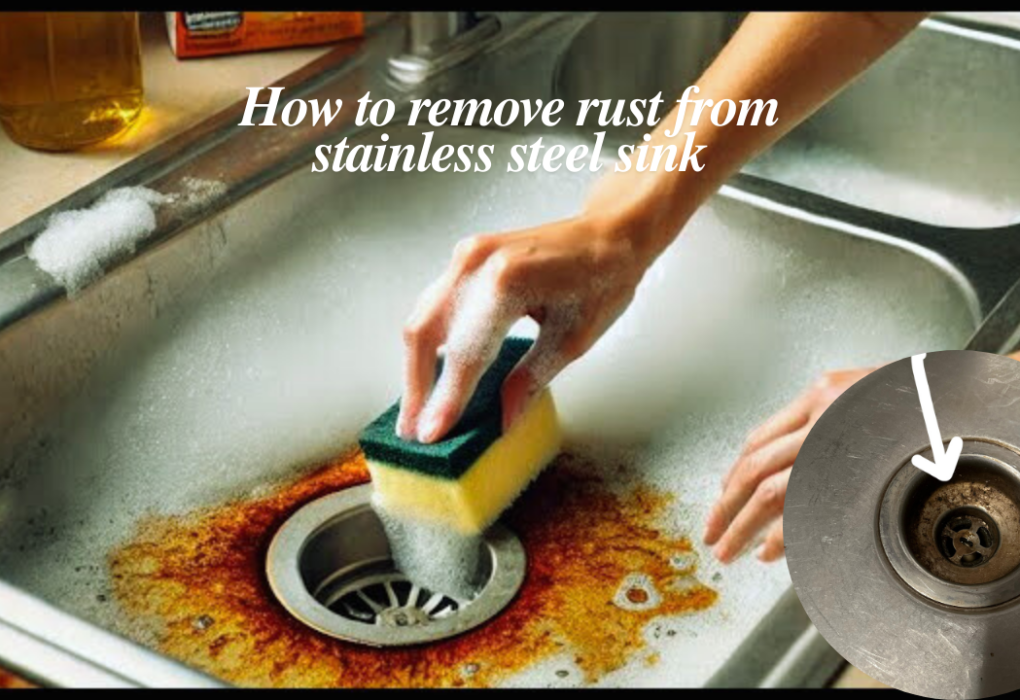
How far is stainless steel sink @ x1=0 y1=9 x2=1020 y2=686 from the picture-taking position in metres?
0.95

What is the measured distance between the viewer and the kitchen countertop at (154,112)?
103 centimetres

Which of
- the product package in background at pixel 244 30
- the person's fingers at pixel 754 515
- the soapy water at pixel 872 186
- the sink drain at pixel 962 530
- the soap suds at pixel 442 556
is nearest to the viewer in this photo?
the sink drain at pixel 962 530

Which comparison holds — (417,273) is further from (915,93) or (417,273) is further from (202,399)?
(915,93)

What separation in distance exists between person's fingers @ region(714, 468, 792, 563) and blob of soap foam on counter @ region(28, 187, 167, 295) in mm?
396

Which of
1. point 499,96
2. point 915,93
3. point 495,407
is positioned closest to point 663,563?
point 495,407

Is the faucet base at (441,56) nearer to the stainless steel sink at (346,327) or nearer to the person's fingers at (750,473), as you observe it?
the stainless steel sink at (346,327)

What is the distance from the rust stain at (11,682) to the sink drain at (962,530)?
0.37m

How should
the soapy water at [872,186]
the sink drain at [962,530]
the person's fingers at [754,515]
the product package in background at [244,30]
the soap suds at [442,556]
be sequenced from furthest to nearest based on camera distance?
the soapy water at [872,186] < the product package in background at [244,30] < the soap suds at [442,556] < the person's fingers at [754,515] < the sink drain at [962,530]

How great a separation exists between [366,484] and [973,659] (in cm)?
44

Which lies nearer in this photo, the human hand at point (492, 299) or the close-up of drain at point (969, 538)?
the close-up of drain at point (969, 538)

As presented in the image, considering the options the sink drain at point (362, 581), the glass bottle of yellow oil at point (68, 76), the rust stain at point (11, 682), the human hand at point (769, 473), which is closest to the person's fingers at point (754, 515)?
the human hand at point (769, 473)

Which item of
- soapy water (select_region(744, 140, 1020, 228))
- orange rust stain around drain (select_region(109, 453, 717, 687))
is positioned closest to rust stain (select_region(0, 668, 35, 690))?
orange rust stain around drain (select_region(109, 453, 717, 687))

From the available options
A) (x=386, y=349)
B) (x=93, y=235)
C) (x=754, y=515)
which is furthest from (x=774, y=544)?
(x=93, y=235)

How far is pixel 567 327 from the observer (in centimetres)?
94
